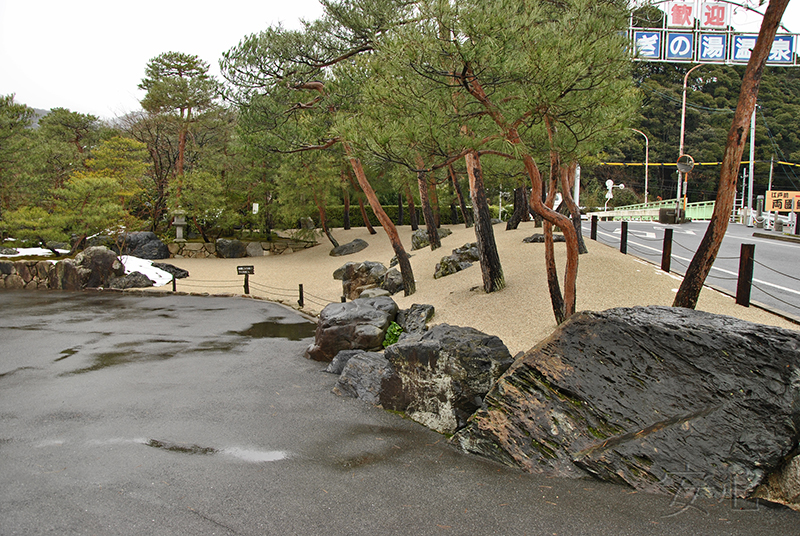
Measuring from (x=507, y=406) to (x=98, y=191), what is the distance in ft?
64.1

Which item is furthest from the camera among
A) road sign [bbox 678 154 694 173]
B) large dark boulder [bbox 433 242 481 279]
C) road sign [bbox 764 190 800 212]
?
road sign [bbox 764 190 800 212]

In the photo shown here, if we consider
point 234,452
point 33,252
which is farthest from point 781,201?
point 33,252

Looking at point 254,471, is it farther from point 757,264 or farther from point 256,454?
point 757,264

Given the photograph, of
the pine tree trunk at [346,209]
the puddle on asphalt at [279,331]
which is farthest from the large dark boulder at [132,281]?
the pine tree trunk at [346,209]

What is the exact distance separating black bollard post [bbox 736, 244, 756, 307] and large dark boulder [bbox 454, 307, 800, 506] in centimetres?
395

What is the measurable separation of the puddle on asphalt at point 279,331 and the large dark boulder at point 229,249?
15.1 m

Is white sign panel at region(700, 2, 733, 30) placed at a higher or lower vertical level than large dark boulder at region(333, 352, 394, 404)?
higher

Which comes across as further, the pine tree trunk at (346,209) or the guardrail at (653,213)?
the guardrail at (653,213)

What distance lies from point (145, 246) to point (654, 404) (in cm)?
2399

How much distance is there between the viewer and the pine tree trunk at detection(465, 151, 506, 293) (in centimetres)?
1028

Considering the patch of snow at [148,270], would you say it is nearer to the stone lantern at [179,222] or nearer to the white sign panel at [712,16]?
the stone lantern at [179,222]

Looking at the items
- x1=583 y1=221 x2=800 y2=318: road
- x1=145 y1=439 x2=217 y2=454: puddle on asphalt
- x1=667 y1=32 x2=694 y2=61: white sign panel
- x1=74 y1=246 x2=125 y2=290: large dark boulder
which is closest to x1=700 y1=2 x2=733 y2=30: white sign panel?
x1=667 y1=32 x2=694 y2=61: white sign panel

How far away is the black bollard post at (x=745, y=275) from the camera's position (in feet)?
23.4

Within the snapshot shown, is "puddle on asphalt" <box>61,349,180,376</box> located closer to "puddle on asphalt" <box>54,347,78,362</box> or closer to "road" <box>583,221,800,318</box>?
"puddle on asphalt" <box>54,347,78,362</box>
